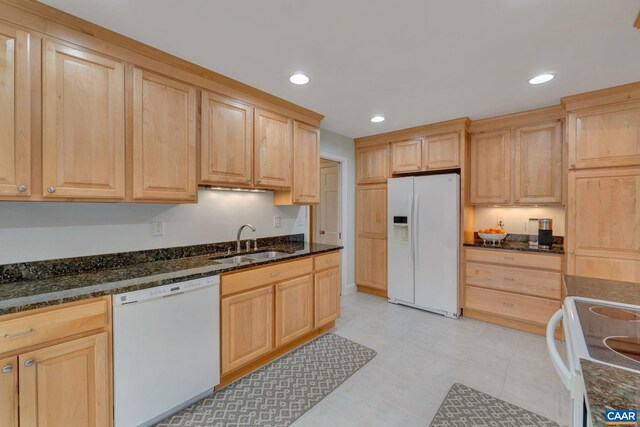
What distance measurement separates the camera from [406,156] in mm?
3855

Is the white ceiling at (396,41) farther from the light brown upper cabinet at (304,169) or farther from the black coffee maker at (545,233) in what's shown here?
the black coffee maker at (545,233)

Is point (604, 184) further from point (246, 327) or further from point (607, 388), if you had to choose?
point (246, 327)

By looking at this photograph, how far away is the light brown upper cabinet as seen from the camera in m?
2.97

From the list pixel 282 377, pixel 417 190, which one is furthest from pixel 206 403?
pixel 417 190

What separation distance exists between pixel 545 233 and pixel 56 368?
13.9 feet

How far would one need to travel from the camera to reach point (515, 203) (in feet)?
10.6

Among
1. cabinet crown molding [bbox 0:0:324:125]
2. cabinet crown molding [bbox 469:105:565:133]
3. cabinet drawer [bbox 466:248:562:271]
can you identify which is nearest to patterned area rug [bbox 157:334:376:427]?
cabinet drawer [bbox 466:248:562:271]

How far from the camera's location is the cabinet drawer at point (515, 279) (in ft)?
9.46

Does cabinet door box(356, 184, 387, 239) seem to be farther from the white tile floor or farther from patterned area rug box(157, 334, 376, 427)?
patterned area rug box(157, 334, 376, 427)

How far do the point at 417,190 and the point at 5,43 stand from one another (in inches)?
143

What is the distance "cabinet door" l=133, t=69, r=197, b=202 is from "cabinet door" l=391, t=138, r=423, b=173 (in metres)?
2.70

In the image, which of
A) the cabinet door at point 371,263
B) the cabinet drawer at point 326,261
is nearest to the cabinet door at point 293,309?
the cabinet drawer at point 326,261

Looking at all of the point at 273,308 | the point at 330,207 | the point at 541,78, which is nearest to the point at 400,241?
the point at 330,207

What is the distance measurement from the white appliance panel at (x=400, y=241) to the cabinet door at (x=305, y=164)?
3.89 feet
